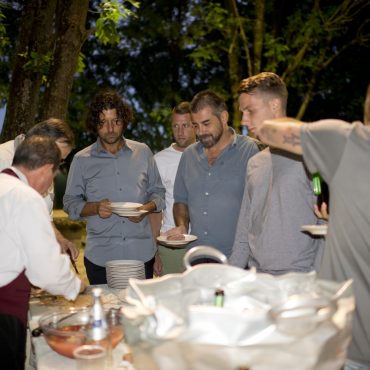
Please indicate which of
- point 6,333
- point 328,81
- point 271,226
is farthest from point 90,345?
point 328,81

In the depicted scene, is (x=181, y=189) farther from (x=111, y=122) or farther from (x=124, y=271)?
(x=124, y=271)

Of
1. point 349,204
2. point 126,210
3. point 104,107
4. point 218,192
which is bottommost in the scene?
point 126,210

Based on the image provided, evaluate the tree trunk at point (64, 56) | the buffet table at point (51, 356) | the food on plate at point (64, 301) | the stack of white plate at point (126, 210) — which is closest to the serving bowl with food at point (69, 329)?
the buffet table at point (51, 356)

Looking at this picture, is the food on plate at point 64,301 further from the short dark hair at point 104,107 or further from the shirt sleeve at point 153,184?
the short dark hair at point 104,107

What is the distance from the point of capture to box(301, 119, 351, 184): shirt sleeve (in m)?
1.61

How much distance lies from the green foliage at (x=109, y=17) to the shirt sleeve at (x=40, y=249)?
3.41 meters

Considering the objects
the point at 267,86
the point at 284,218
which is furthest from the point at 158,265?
the point at 267,86

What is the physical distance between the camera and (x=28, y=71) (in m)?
5.70

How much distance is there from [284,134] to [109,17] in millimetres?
3775

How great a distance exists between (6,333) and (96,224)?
58.9 inches

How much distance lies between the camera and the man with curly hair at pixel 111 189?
3662mm

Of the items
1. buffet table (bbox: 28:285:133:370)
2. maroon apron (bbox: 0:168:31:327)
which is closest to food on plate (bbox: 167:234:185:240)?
buffet table (bbox: 28:285:133:370)

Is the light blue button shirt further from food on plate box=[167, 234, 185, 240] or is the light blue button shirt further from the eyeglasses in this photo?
food on plate box=[167, 234, 185, 240]

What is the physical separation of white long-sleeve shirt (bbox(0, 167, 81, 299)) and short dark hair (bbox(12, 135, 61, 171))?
13 cm
